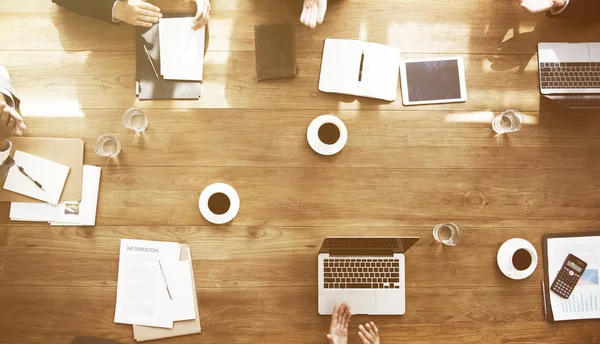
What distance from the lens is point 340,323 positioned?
1778mm

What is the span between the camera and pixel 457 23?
1948 mm

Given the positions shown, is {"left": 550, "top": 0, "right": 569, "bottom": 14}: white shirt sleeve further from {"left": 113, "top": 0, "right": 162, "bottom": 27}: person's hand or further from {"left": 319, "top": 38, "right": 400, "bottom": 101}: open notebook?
{"left": 113, "top": 0, "right": 162, "bottom": 27}: person's hand

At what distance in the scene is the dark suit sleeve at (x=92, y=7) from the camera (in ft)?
5.93

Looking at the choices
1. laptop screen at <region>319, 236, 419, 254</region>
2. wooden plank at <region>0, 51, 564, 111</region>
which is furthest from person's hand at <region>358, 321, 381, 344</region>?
wooden plank at <region>0, 51, 564, 111</region>

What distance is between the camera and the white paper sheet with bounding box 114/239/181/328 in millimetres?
1774

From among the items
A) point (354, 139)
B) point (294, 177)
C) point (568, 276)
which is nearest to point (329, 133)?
point (354, 139)

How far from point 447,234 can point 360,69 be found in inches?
30.4

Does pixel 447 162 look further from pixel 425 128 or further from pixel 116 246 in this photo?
pixel 116 246

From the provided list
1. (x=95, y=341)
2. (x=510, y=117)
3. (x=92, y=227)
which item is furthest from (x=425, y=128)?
(x=95, y=341)

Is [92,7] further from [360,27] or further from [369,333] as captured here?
[369,333]

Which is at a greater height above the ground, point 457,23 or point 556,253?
point 457,23

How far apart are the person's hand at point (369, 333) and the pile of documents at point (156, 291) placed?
65cm

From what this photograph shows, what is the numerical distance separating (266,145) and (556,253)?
1277mm

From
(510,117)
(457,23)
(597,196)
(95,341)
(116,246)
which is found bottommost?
(95,341)
